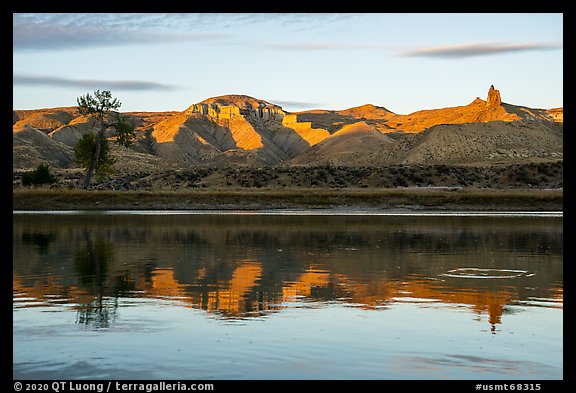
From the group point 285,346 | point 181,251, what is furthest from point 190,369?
point 181,251

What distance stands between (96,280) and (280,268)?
5.40 metres

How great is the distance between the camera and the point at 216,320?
49.1 ft

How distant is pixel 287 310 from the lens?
1609cm

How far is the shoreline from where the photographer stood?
67.0 meters

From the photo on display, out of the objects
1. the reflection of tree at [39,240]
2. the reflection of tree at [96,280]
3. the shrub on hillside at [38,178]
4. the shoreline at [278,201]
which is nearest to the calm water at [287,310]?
the reflection of tree at [96,280]

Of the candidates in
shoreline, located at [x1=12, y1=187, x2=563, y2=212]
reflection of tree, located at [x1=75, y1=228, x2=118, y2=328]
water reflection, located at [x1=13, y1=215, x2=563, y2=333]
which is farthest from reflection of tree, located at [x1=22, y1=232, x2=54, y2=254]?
shoreline, located at [x1=12, y1=187, x2=563, y2=212]

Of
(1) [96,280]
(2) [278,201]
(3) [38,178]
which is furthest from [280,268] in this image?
(3) [38,178]

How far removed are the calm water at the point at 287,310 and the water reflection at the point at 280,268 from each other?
0.07 metres

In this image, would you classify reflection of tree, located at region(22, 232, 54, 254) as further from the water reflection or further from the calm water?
the calm water

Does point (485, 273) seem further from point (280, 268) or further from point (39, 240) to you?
point (39, 240)

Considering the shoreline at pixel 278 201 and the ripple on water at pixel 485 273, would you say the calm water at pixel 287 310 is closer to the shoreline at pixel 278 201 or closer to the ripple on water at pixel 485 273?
the ripple on water at pixel 485 273

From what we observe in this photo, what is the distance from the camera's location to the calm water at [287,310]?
1160 cm
